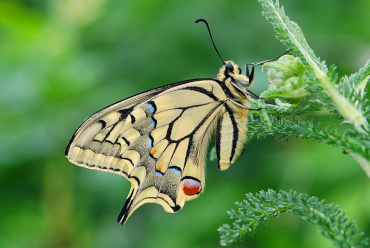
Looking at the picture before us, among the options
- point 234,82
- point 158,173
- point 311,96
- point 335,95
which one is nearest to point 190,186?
point 158,173

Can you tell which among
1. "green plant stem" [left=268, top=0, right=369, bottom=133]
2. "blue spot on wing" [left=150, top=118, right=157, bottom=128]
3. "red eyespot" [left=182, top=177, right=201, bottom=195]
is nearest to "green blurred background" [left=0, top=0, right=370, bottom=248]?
"red eyespot" [left=182, top=177, right=201, bottom=195]

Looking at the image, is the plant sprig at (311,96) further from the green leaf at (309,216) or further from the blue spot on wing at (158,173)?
the blue spot on wing at (158,173)

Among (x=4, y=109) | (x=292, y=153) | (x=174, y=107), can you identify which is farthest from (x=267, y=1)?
(x=4, y=109)

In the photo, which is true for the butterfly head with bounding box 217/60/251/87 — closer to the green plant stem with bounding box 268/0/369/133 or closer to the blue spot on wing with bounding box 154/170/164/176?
the blue spot on wing with bounding box 154/170/164/176

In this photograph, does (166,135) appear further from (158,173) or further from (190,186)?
(190,186)

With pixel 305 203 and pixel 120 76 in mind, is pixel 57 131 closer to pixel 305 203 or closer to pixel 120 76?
pixel 120 76
